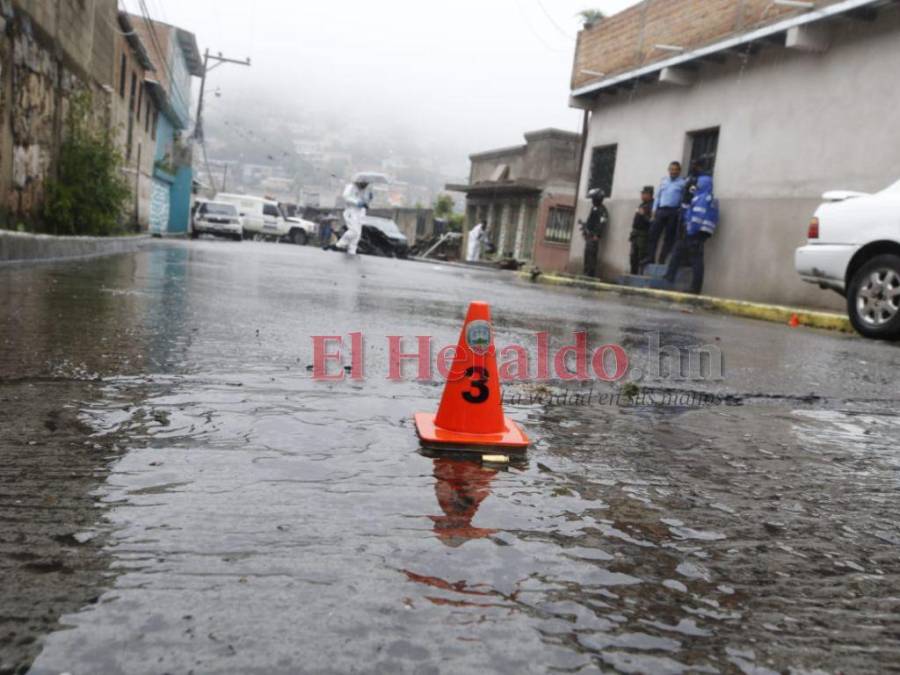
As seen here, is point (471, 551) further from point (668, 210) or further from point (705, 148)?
point (705, 148)

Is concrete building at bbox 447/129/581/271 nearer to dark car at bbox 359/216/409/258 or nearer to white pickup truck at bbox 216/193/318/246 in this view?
dark car at bbox 359/216/409/258

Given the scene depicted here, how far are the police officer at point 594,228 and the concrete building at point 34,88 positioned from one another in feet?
33.2

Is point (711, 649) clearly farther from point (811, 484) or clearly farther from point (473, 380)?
point (473, 380)

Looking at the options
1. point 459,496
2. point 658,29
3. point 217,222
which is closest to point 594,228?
point 658,29

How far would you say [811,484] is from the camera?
94.9 inches

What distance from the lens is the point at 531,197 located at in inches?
1254

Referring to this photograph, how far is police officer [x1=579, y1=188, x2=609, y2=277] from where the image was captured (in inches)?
691

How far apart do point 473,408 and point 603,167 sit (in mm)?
17521

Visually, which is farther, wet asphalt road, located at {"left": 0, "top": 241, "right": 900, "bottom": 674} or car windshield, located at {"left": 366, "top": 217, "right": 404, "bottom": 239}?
car windshield, located at {"left": 366, "top": 217, "right": 404, "bottom": 239}

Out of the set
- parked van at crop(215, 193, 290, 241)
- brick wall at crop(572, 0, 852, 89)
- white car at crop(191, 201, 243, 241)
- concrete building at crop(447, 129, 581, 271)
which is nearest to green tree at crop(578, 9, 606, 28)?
brick wall at crop(572, 0, 852, 89)

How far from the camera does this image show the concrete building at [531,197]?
2788 centimetres

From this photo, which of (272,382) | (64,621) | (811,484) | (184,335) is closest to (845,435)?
(811,484)

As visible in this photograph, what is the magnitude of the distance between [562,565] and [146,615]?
80cm

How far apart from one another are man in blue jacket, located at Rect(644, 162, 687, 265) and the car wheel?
A: 21.2 ft
